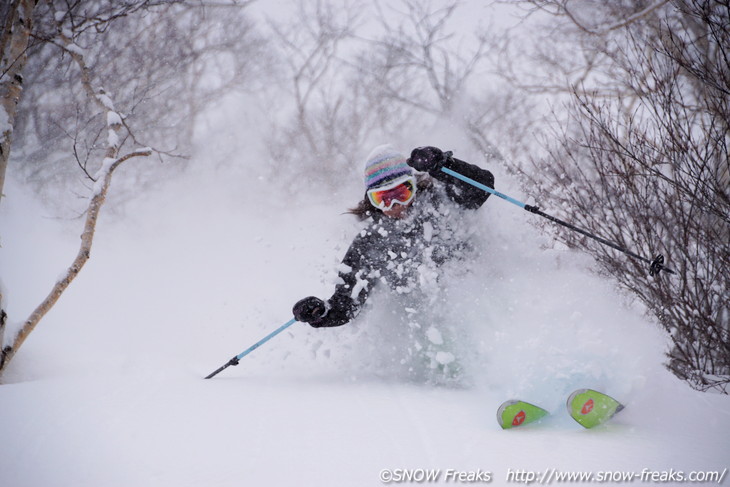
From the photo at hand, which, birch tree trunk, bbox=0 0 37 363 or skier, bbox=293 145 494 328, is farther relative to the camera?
birch tree trunk, bbox=0 0 37 363

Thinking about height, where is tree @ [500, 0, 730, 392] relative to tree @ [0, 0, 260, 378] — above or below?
below

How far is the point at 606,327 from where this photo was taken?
2.58 metres

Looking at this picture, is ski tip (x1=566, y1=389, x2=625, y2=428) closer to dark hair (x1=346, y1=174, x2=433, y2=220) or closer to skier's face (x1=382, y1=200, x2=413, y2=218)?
skier's face (x1=382, y1=200, x2=413, y2=218)

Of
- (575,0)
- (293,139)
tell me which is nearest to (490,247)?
(575,0)

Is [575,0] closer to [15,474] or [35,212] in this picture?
[15,474]

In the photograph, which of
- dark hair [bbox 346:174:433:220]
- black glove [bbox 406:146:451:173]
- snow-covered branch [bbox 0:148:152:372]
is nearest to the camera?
black glove [bbox 406:146:451:173]

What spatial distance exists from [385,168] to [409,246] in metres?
0.64

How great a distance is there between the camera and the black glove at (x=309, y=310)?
10.0 feet

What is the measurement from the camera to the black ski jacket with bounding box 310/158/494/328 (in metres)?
3.12

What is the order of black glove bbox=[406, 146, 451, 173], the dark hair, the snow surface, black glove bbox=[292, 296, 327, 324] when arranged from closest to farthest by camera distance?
1. the snow surface
2. black glove bbox=[406, 146, 451, 173]
3. black glove bbox=[292, 296, 327, 324]
4. the dark hair

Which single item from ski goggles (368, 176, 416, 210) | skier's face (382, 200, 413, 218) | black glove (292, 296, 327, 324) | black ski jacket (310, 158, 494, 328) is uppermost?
ski goggles (368, 176, 416, 210)

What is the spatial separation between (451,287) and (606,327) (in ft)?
3.48

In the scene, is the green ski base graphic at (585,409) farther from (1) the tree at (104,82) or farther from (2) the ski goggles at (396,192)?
(1) the tree at (104,82)

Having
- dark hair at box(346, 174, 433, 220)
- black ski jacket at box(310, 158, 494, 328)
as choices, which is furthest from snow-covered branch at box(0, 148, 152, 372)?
black ski jacket at box(310, 158, 494, 328)
